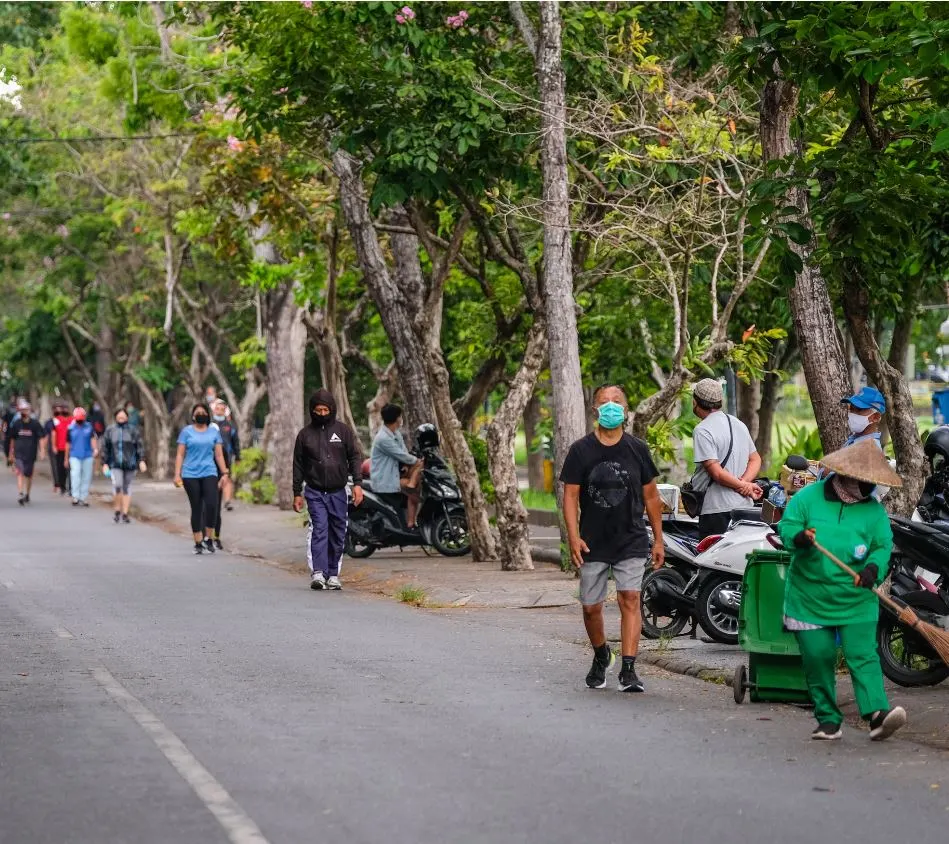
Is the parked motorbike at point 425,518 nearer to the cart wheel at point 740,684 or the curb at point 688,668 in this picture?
the curb at point 688,668

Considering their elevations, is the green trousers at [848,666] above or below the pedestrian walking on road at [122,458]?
below

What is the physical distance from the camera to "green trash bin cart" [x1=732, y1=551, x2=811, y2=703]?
31.7 feet

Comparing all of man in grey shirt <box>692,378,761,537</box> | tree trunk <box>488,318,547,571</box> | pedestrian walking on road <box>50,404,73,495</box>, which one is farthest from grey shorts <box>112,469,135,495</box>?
man in grey shirt <box>692,378,761,537</box>

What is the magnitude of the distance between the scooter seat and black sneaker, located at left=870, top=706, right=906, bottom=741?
4021mm

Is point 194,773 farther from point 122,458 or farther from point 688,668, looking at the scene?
point 122,458

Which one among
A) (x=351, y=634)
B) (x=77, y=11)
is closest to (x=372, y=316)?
(x=77, y=11)

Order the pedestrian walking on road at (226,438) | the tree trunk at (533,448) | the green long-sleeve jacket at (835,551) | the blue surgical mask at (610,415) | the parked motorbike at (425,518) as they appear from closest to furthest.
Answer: the green long-sleeve jacket at (835,551), the blue surgical mask at (610,415), the parked motorbike at (425,518), the pedestrian walking on road at (226,438), the tree trunk at (533,448)

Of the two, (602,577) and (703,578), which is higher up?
(602,577)

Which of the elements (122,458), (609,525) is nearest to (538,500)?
(122,458)

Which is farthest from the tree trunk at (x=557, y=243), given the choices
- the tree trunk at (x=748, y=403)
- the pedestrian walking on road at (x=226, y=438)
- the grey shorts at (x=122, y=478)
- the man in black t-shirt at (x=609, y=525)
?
the pedestrian walking on road at (x=226, y=438)

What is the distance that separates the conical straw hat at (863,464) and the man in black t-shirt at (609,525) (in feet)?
6.50

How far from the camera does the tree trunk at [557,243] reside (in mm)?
17000

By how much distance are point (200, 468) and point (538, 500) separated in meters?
13.2

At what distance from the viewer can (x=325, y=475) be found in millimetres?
17188
